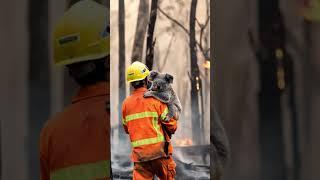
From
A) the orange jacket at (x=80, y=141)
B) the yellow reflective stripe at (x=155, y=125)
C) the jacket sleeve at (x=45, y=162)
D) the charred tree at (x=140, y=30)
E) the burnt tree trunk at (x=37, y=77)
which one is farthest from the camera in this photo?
the charred tree at (x=140, y=30)

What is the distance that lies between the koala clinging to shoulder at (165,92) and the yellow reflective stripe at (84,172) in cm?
224

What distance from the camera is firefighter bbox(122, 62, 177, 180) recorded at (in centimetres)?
490

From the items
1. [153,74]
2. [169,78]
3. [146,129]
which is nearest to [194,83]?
[169,78]

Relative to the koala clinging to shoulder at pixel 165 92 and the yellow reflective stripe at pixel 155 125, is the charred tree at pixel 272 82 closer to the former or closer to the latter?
the koala clinging to shoulder at pixel 165 92

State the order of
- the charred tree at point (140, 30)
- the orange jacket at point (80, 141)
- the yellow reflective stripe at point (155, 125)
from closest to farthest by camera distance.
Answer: the orange jacket at point (80, 141) < the yellow reflective stripe at point (155, 125) < the charred tree at point (140, 30)

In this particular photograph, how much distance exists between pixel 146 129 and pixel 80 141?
218 centimetres

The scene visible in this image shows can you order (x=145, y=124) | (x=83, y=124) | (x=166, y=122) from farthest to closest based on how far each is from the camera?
(x=166, y=122), (x=145, y=124), (x=83, y=124)

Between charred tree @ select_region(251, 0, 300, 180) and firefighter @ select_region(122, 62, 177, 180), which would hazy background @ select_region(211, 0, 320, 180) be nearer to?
charred tree @ select_region(251, 0, 300, 180)

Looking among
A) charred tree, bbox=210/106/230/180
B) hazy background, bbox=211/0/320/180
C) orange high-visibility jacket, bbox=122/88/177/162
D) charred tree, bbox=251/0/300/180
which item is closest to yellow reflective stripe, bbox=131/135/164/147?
orange high-visibility jacket, bbox=122/88/177/162

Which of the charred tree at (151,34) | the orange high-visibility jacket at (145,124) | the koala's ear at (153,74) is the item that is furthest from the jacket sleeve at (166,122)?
the charred tree at (151,34)

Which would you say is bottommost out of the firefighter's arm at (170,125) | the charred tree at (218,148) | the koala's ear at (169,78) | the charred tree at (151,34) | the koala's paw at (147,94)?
the charred tree at (218,148)

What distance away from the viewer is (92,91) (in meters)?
2.67

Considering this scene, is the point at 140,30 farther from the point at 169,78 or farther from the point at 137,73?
the point at 169,78

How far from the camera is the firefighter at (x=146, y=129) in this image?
4.90m
